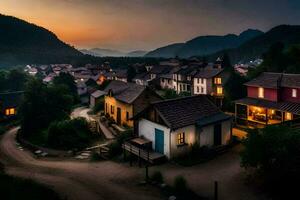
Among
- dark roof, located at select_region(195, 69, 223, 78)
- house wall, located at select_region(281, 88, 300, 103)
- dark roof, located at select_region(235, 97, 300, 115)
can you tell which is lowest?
dark roof, located at select_region(235, 97, 300, 115)

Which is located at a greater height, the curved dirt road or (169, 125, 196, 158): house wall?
(169, 125, 196, 158): house wall

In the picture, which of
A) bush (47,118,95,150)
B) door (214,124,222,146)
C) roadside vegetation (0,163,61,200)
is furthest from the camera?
bush (47,118,95,150)

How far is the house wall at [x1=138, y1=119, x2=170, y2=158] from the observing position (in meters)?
27.8

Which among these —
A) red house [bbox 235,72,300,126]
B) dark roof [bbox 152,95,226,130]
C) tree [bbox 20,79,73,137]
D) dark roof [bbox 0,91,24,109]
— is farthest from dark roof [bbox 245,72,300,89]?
dark roof [bbox 0,91,24,109]

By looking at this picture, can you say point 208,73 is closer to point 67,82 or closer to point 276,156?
point 67,82

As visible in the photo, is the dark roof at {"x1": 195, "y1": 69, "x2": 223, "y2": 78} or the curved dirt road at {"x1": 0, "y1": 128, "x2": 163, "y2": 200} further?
the dark roof at {"x1": 195, "y1": 69, "x2": 223, "y2": 78}

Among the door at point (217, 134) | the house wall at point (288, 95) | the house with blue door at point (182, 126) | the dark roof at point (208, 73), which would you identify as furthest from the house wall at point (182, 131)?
the dark roof at point (208, 73)

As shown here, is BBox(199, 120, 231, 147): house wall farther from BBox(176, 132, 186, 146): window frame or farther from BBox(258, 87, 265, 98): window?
BBox(258, 87, 265, 98): window

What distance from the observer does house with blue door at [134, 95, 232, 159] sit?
2784 centimetres

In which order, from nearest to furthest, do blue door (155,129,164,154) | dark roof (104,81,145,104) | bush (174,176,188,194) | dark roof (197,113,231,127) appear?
bush (174,176,188,194) → blue door (155,129,164,154) → dark roof (197,113,231,127) → dark roof (104,81,145,104)

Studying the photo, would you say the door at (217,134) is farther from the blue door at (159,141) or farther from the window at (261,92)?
the window at (261,92)

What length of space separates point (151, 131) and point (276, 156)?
1349 cm

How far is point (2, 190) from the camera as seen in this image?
16.9 m

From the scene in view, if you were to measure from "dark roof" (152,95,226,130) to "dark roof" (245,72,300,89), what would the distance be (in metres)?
11.7
